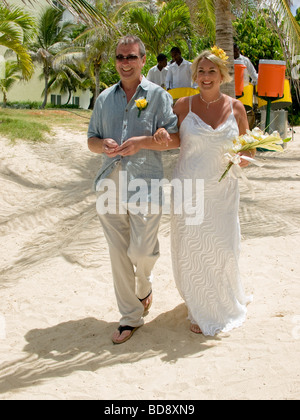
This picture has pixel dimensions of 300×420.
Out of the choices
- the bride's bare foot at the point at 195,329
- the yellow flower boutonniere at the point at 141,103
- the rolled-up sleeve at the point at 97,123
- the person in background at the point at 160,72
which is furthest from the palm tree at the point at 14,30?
the bride's bare foot at the point at 195,329

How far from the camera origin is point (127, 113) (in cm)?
366

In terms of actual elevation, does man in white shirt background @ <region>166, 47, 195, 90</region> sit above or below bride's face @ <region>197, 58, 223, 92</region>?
above

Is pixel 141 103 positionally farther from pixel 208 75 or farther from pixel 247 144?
pixel 247 144

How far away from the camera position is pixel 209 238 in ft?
12.6

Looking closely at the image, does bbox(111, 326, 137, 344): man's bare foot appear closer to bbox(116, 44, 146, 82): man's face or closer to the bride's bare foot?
the bride's bare foot

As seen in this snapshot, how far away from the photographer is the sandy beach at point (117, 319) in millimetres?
3137

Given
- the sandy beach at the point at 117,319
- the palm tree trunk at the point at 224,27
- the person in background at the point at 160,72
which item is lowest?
the sandy beach at the point at 117,319

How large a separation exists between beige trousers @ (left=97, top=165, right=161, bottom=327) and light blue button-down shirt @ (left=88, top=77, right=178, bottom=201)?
0.13m

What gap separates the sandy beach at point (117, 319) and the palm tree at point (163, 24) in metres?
9.54

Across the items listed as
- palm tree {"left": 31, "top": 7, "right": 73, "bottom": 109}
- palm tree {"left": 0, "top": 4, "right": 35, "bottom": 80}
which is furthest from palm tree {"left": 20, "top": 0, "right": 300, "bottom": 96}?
palm tree {"left": 31, "top": 7, "right": 73, "bottom": 109}

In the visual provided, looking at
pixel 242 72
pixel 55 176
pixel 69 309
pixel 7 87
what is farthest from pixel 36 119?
pixel 7 87

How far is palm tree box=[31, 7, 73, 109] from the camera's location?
3033 cm

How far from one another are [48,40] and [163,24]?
57.7 feet

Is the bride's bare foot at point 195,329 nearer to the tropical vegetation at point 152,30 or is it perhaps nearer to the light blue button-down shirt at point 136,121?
the light blue button-down shirt at point 136,121
